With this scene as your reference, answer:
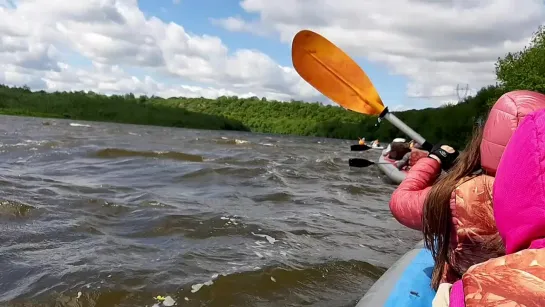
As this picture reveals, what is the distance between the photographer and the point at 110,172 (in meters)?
9.11

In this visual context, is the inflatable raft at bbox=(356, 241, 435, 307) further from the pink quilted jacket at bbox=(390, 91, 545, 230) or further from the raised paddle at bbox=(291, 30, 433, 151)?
the raised paddle at bbox=(291, 30, 433, 151)

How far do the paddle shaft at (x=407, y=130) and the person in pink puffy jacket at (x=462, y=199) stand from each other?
1126 mm

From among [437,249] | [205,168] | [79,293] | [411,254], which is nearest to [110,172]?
[205,168]

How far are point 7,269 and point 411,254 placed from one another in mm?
2959

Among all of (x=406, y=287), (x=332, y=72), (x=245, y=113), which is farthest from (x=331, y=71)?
(x=245, y=113)

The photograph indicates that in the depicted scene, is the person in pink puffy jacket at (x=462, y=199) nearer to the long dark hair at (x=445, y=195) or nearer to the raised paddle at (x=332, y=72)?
the long dark hair at (x=445, y=195)

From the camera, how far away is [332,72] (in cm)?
484

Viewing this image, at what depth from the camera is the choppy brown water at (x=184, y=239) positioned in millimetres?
3701

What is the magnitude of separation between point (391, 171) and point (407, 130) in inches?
260

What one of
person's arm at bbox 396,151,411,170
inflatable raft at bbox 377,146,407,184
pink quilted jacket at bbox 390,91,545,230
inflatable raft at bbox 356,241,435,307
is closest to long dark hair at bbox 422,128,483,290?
pink quilted jacket at bbox 390,91,545,230

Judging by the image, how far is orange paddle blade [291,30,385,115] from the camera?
4750 millimetres

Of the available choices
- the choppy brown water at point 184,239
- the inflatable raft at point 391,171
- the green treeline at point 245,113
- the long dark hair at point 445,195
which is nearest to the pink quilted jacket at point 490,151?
the long dark hair at point 445,195

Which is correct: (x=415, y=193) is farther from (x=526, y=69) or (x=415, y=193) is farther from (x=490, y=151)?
(x=526, y=69)

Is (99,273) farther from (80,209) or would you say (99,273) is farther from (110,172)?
(110,172)
